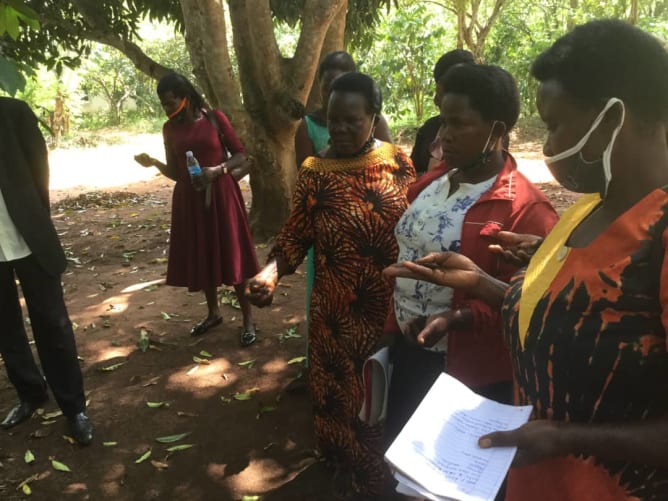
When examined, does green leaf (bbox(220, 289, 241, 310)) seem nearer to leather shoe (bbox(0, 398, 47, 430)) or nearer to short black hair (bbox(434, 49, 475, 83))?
leather shoe (bbox(0, 398, 47, 430))

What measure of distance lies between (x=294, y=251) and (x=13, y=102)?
1709 millimetres

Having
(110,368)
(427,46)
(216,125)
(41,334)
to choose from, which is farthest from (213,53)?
(427,46)

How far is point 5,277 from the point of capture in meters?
2.85

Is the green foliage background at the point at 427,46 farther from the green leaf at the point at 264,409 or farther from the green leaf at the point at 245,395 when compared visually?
the green leaf at the point at 264,409

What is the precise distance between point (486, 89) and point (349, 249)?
86 centimetres

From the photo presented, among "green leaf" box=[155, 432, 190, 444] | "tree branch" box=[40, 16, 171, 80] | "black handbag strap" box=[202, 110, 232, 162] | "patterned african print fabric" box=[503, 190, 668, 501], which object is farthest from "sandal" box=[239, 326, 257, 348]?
"tree branch" box=[40, 16, 171, 80]

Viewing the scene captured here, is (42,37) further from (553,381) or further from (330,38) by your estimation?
(553,381)

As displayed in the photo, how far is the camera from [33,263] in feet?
9.11

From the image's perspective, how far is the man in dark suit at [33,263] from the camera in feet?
8.87

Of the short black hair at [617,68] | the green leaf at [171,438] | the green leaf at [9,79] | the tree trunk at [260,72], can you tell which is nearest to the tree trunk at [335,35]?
the tree trunk at [260,72]

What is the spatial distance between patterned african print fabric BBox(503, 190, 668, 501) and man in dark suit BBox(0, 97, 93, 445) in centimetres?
257

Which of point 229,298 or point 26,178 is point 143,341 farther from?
point 26,178

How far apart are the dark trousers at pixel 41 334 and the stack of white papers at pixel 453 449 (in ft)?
7.70

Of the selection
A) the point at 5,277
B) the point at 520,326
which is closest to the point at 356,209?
the point at 520,326
